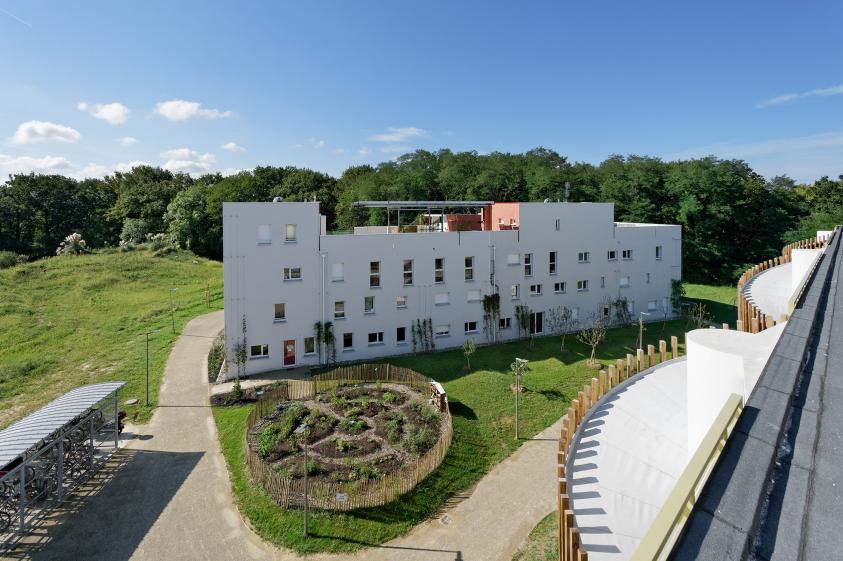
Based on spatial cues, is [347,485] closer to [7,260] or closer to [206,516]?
[206,516]

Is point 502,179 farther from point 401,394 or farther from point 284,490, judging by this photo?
point 284,490

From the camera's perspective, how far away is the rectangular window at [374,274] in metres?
24.3

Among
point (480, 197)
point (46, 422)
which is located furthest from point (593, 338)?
point (480, 197)

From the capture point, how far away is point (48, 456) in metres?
13.1

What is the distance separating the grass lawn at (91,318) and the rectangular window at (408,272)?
1348 cm

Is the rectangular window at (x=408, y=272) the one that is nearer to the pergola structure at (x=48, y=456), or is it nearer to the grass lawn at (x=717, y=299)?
the pergola structure at (x=48, y=456)

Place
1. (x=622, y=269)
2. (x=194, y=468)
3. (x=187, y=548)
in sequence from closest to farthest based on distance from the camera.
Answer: (x=187, y=548) → (x=194, y=468) → (x=622, y=269)

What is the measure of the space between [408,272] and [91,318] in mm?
24340

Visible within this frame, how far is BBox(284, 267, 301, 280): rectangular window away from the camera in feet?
74.8

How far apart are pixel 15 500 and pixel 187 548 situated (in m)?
5.04

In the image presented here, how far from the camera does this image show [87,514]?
12492 millimetres

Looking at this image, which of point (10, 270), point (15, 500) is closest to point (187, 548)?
point (15, 500)

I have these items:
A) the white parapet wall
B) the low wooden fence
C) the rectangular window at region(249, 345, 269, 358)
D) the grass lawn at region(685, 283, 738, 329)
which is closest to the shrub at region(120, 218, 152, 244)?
the rectangular window at region(249, 345, 269, 358)

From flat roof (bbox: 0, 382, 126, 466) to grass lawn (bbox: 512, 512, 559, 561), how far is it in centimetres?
1289
